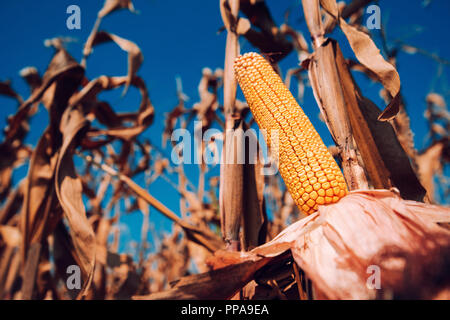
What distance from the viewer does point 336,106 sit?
150 centimetres

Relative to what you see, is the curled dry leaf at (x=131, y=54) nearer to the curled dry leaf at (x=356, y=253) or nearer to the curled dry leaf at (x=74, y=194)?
the curled dry leaf at (x=74, y=194)

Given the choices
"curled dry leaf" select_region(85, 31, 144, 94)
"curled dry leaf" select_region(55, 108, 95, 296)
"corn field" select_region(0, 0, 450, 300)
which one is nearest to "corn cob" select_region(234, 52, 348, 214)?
"corn field" select_region(0, 0, 450, 300)

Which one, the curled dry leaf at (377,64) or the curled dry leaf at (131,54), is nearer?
the curled dry leaf at (377,64)

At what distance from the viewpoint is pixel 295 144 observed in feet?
4.44

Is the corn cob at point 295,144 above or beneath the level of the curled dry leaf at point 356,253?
above

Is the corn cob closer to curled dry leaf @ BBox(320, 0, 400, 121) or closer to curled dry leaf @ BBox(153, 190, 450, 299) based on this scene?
curled dry leaf @ BBox(153, 190, 450, 299)

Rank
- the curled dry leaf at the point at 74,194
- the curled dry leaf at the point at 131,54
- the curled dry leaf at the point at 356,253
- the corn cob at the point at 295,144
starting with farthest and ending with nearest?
the curled dry leaf at the point at 131,54, the curled dry leaf at the point at 74,194, the corn cob at the point at 295,144, the curled dry leaf at the point at 356,253

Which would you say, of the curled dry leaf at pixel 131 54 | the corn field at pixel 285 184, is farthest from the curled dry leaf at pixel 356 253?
the curled dry leaf at pixel 131 54

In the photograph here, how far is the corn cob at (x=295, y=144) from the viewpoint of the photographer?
1266 millimetres

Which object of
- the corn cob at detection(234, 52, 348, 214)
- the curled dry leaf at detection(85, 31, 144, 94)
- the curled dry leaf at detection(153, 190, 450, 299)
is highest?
the curled dry leaf at detection(85, 31, 144, 94)

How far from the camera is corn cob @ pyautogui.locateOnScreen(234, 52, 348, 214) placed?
1266 millimetres
